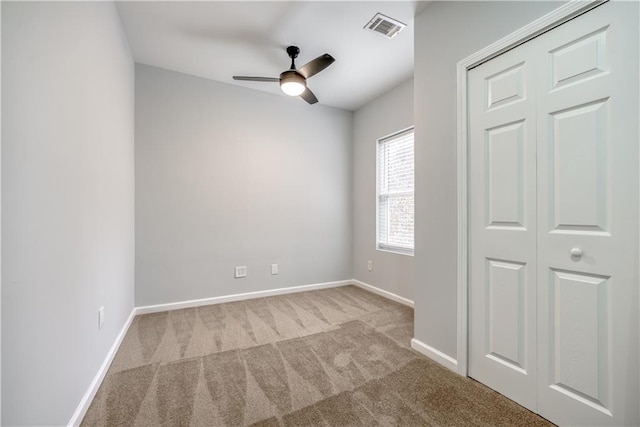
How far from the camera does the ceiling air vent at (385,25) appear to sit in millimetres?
2168

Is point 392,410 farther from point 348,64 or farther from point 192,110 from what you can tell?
point 192,110

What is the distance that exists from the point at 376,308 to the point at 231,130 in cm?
274

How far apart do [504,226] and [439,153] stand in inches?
26.0

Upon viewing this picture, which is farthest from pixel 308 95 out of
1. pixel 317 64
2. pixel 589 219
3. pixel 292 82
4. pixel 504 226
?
pixel 589 219

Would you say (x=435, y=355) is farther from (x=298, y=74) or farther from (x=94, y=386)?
(x=298, y=74)

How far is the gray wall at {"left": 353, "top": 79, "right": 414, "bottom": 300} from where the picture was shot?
3209mm

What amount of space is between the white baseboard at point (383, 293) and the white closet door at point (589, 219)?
5.68 feet

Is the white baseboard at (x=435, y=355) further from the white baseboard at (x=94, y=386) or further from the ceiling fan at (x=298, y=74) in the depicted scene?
the ceiling fan at (x=298, y=74)

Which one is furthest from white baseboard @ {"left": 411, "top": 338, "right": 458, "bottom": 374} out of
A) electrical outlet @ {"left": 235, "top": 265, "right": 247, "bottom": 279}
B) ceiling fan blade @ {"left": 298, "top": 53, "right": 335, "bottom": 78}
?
ceiling fan blade @ {"left": 298, "top": 53, "right": 335, "bottom": 78}

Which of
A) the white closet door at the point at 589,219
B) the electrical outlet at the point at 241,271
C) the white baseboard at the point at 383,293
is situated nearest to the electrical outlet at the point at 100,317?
the electrical outlet at the point at 241,271

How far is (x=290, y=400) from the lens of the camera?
1524mm

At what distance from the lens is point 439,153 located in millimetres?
1928

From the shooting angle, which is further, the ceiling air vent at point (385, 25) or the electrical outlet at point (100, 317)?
the ceiling air vent at point (385, 25)

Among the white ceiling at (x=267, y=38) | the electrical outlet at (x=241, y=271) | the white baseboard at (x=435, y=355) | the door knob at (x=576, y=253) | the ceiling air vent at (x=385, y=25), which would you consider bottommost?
the white baseboard at (x=435, y=355)
